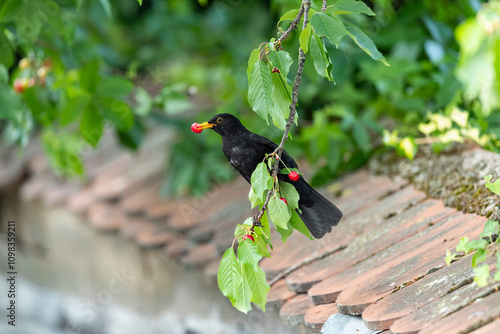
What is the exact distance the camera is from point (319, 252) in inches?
83.0

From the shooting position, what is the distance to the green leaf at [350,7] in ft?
4.82

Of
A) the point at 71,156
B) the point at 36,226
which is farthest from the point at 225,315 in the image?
the point at 36,226

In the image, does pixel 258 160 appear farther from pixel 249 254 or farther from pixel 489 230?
pixel 489 230

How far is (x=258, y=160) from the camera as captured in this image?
5.59ft

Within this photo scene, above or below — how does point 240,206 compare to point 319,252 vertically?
above

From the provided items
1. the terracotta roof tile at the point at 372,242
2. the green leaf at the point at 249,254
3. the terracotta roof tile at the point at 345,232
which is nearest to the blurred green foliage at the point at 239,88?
the terracotta roof tile at the point at 345,232

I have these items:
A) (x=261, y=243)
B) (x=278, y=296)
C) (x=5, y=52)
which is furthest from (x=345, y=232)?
(x=5, y=52)

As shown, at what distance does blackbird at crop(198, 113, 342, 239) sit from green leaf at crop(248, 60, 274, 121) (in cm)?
27

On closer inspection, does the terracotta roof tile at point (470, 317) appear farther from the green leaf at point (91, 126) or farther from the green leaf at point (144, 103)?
the green leaf at point (144, 103)

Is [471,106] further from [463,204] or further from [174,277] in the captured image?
[174,277]

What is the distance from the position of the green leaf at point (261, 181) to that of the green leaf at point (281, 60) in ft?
0.78

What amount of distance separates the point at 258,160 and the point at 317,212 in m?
0.25

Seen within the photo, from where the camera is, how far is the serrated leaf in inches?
59.1

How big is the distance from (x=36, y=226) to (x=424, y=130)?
11.6 feet
